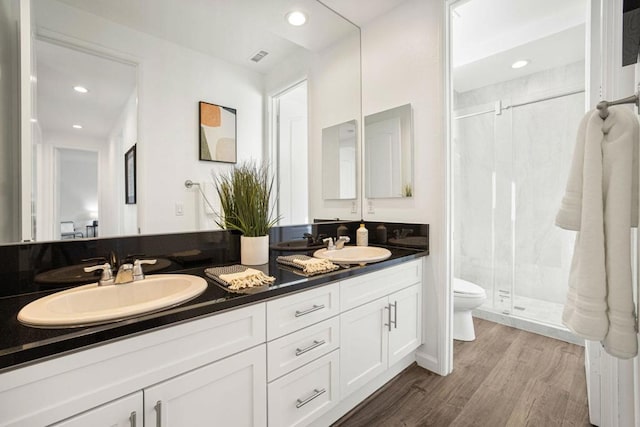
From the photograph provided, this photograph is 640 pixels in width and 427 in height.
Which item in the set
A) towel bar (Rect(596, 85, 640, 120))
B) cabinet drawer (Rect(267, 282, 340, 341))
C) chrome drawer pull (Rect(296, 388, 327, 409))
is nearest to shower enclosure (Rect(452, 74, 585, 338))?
towel bar (Rect(596, 85, 640, 120))

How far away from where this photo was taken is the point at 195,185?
4.46 ft

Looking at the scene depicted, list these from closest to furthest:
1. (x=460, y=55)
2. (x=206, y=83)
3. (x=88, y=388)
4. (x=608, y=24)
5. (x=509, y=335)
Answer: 1. (x=88, y=388)
2. (x=608, y=24)
3. (x=206, y=83)
4. (x=509, y=335)
5. (x=460, y=55)

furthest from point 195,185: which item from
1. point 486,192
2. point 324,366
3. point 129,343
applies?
point 486,192

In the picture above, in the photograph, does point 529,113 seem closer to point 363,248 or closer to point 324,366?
point 363,248

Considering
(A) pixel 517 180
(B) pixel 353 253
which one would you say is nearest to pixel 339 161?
(B) pixel 353 253

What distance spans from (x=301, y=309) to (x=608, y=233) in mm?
976

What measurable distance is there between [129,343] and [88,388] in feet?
0.39

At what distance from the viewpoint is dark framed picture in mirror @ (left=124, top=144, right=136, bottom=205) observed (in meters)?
1.17

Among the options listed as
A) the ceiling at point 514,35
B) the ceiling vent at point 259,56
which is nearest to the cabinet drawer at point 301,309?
the ceiling vent at point 259,56

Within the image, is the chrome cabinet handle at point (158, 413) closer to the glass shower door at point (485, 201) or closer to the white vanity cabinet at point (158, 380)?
the white vanity cabinet at point (158, 380)

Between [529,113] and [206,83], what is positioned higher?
[529,113]

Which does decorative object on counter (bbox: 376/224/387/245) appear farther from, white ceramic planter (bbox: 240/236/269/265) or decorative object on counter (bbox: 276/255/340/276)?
white ceramic planter (bbox: 240/236/269/265)

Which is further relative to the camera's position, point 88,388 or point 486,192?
point 486,192

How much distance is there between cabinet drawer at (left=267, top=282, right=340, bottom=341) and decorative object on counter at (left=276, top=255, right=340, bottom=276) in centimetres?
8
